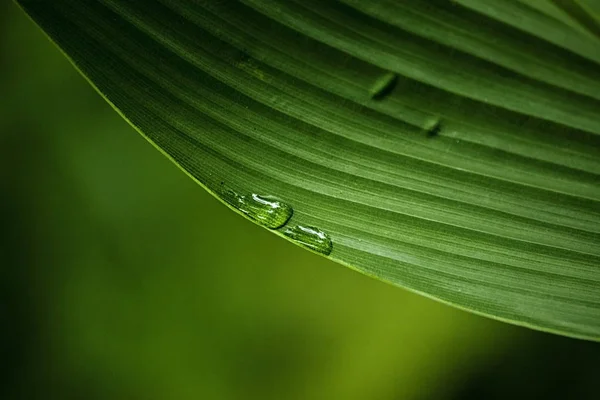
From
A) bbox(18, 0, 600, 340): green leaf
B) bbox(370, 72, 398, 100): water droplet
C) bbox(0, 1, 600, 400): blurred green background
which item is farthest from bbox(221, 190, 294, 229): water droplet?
bbox(0, 1, 600, 400): blurred green background

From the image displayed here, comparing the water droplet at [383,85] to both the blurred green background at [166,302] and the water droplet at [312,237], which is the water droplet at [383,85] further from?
the blurred green background at [166,302]

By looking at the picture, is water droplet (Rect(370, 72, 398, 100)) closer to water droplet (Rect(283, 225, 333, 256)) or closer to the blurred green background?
water droplet (Rect(283, 225, 333, 256))

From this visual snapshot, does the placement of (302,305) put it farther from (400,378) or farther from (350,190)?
(350,190)

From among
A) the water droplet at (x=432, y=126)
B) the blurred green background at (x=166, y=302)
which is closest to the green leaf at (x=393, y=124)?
the water droplet at (x=432, y=126)

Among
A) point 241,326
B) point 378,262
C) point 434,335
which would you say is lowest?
point 378,262

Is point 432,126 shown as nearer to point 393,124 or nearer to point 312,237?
point 393,124

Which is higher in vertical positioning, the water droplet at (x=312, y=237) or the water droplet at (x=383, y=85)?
the water droplet at (x=383, y=85)

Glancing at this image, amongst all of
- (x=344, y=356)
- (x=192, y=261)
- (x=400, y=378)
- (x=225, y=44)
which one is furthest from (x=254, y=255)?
(x=225, y=44)
